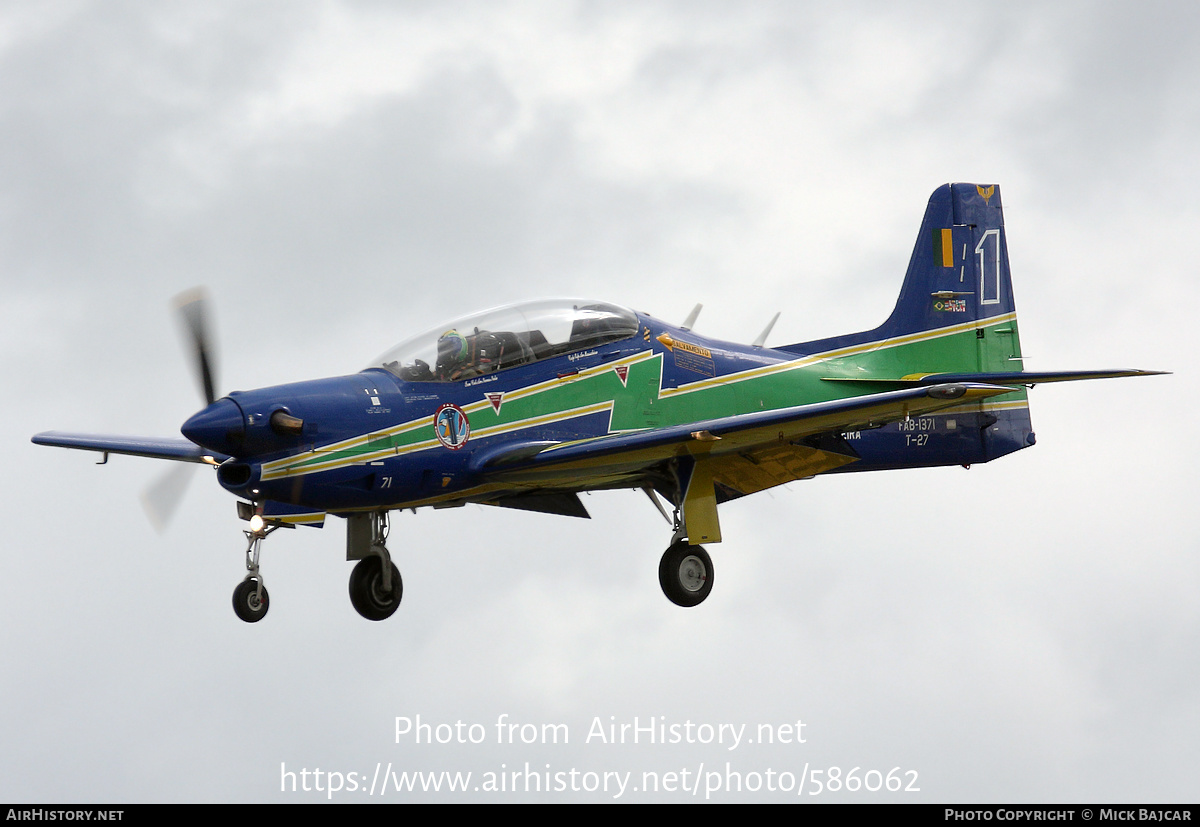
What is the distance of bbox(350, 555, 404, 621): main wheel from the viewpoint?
1642 cm

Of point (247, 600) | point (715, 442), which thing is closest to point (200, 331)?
point (247, 600)

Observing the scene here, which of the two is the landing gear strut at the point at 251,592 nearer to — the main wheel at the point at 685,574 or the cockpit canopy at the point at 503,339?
the cockpit canopy at the point at 503,339

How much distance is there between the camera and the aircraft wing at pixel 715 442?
1450 cm

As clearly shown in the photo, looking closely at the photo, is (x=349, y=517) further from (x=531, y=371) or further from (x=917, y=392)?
(x=917, y=392)

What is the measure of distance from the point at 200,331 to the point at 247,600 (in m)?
3.06

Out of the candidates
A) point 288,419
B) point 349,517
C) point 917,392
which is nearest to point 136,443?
point 349,517

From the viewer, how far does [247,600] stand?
15.7 m

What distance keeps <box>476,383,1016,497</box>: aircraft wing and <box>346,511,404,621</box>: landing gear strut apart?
6.32ft

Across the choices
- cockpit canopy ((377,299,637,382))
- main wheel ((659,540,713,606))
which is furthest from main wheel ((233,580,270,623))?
main wheel ((659,540,713,606))

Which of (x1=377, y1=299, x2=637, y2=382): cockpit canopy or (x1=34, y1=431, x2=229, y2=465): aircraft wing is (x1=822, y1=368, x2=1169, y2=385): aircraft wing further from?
(x1=34, y1=431, x2=229, y2=465): aircraft wing

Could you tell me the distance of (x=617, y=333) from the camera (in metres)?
16.0

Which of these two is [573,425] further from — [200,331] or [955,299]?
[955,299]

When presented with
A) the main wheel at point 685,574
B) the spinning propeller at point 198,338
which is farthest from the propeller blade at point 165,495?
the main wheel at point 685,574

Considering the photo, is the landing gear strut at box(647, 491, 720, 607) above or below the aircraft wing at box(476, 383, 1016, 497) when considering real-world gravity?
below
